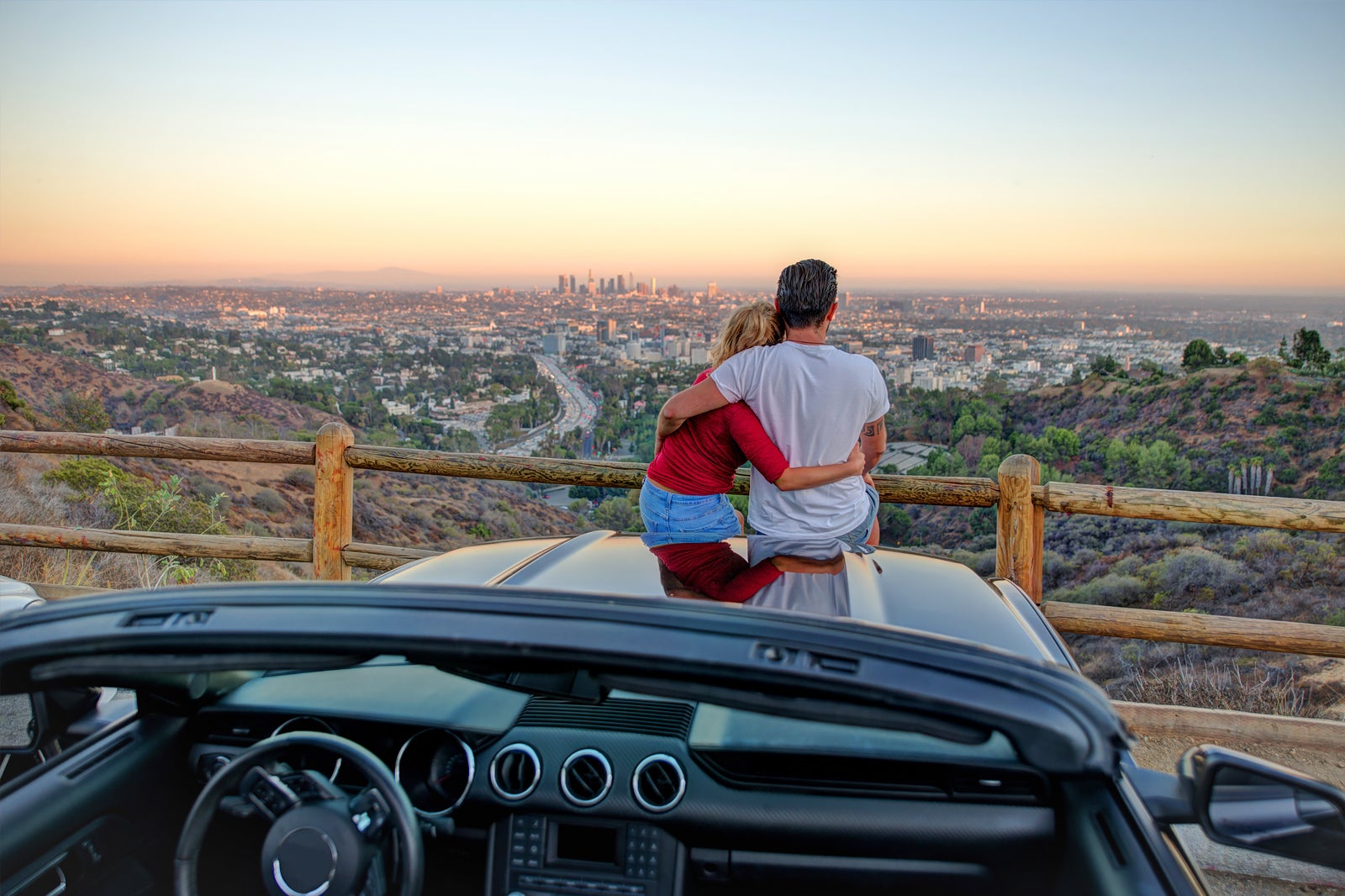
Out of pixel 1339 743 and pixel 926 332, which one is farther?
pixel 926 332

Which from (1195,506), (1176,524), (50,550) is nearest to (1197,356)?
(1176,524)

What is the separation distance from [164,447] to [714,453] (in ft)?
11.5

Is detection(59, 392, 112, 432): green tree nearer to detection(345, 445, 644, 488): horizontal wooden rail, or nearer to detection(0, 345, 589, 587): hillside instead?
detection(0, 345, 589, 587): hillside

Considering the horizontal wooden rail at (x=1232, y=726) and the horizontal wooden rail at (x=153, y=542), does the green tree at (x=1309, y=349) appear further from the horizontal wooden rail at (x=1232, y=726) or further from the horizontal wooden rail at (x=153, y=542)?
the horizontal wooden rail at (x=153, y=542)

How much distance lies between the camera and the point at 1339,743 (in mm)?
3924

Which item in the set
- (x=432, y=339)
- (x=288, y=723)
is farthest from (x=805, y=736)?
(x=432, y=339)

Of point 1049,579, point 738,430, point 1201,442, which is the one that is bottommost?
point 1049,579

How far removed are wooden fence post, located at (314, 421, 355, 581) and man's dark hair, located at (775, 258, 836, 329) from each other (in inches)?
104

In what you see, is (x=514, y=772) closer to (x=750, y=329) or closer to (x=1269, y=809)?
(x=1269, y=809)

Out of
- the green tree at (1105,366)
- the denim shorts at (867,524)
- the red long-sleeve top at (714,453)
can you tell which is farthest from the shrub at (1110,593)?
the green tree at (1105,366)

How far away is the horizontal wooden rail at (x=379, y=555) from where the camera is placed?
473 centimetres

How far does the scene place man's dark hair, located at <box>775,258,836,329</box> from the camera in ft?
10.7

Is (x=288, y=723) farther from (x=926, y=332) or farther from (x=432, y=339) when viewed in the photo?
(x=432, y=339)

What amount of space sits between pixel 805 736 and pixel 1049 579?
805 cm
